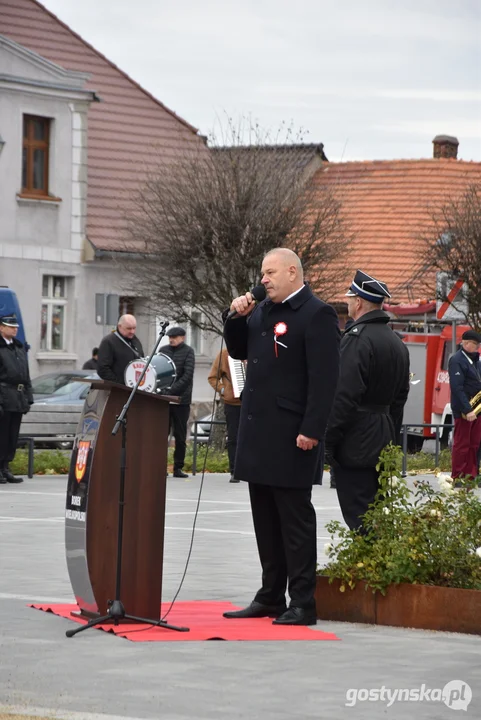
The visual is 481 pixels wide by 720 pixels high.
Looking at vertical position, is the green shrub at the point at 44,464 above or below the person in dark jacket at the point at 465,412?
below

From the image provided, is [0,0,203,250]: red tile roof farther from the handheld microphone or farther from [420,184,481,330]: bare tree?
the handheld microphone

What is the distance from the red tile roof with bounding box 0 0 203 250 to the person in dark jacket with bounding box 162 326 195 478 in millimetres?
16899

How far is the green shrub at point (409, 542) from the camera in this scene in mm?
8656

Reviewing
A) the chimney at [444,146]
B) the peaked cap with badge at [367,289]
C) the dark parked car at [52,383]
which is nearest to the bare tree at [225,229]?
the dark parked car at [52,383]

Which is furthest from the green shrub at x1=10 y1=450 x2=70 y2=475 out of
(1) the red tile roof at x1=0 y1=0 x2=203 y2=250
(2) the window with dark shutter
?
(1) the red tile roof at x1=0 y1=0 x2=203 y2=250

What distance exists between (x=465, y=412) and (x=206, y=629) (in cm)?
1274

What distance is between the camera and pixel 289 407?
342 inches

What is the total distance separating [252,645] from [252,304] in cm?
185

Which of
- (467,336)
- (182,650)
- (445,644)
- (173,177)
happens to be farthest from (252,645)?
(173,177)

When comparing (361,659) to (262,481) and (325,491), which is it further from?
(325,491)

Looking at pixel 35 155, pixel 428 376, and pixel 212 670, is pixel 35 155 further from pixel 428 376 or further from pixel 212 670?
pixel 212 670

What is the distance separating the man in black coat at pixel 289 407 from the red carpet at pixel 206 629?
152 mm

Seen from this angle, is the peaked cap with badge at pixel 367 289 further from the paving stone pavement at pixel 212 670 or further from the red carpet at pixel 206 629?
the red carpet at pixel 206 629

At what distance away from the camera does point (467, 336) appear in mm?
21188
